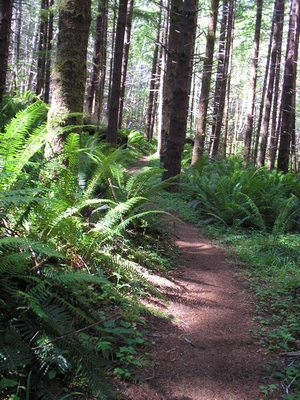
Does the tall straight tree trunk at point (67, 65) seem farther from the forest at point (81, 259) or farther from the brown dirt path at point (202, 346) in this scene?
the brown dirt path at point (202, 346)

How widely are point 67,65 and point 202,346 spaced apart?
3.72 metres

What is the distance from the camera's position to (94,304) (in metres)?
3.12

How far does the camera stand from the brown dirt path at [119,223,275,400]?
2469 millimetres

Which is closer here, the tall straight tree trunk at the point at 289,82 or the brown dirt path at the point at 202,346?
the brown dirt path at the point at 202,346

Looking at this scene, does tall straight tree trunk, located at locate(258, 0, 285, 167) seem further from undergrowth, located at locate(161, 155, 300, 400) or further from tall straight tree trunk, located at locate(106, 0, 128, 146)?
tall straight tree trunk, located at locate(106, 0, 128, 146)

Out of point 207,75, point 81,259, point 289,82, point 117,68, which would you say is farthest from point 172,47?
point 81,259

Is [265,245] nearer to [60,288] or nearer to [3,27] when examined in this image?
[60,288]

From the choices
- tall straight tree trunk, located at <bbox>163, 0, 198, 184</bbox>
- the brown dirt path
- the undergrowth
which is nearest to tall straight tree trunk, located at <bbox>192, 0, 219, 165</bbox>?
the undergrowth

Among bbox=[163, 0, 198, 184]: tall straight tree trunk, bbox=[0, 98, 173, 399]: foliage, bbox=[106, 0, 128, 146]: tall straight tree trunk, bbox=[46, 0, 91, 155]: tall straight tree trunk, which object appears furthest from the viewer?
bbox=[106, 0, 128, 146]: tall straight tree trunk

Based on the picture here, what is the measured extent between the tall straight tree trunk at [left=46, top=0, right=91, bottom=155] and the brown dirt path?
2421 mm

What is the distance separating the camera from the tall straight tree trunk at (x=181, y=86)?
8.21 metres

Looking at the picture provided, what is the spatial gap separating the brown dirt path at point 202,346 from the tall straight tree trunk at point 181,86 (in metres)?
4.35

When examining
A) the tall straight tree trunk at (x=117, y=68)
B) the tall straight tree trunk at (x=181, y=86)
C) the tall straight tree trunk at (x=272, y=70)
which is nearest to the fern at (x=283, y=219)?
the tall straight tree trunk at (x=181, y=86)

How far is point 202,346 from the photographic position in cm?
304
